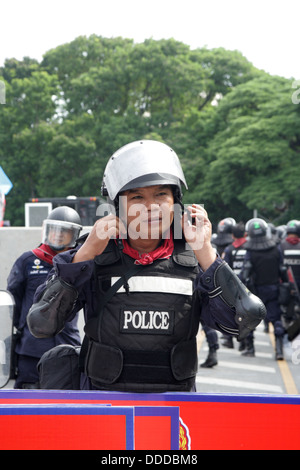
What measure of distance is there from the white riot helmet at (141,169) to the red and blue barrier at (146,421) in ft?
2.44

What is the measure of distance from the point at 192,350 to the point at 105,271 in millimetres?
418

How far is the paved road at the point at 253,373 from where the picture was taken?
28.3 feet

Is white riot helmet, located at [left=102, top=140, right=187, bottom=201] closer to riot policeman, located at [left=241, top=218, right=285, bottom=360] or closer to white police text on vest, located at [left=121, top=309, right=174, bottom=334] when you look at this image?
white police text on vest, located at [left=121, top=309, right=174, bottom=334]

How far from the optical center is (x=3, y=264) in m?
7.75

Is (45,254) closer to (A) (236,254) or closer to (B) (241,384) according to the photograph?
(B) (241,384)

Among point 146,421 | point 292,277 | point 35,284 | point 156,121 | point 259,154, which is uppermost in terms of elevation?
point 156,121

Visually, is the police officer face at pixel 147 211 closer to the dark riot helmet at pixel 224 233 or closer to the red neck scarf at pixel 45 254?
the red neck scarf at pixel 45 254

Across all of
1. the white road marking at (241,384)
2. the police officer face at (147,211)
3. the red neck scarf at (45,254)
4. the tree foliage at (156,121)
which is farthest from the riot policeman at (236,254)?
the tree foliage at (156,121)

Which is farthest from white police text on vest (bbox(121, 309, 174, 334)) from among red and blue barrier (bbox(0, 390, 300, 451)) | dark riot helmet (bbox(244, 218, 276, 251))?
dark riot helmet (bbox(244, 218, 276, 251))

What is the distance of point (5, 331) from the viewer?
2.53 metres

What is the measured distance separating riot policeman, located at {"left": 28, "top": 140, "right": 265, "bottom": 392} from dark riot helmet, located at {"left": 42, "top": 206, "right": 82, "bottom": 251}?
272 cm

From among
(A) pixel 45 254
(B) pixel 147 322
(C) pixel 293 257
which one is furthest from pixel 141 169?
(C) pixel 293 257

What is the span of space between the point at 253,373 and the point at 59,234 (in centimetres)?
516

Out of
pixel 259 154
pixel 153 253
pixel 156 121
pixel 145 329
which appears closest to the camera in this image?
pixel 145 329
